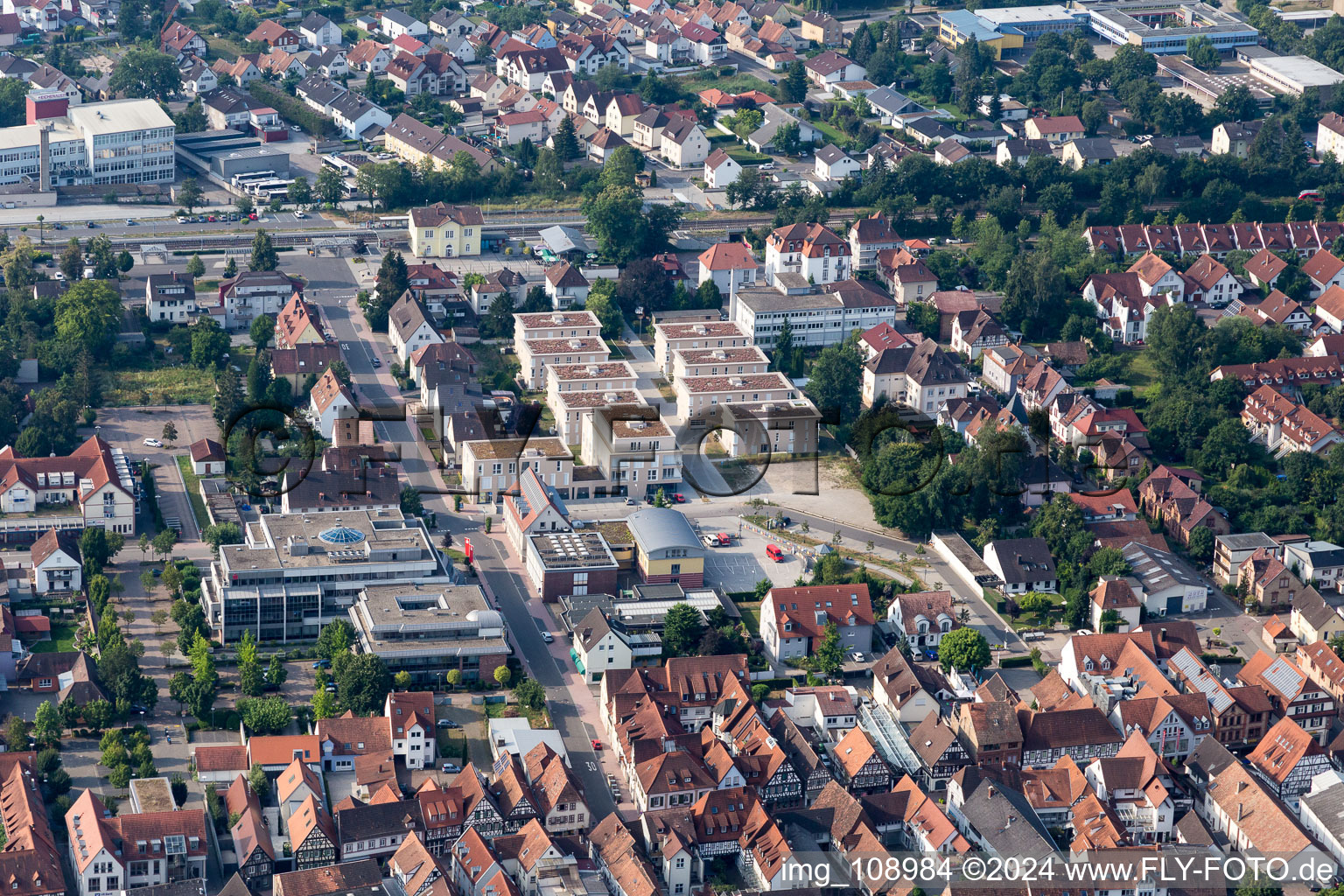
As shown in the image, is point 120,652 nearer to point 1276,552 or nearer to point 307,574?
point 307,574

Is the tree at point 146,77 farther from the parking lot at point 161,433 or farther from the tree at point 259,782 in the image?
the tree at point 259,782

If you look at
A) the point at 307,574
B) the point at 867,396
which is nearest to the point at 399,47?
the point at 867,396

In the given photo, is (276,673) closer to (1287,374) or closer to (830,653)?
(830,653)

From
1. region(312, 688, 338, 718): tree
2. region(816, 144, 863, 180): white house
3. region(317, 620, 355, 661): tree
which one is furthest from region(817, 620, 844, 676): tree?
region(816, 144, 863, 180): white house

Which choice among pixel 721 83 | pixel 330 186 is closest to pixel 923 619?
pixel 330 186

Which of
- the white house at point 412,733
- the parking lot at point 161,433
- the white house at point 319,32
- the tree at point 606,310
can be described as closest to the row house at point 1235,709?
the white house at point 412,733

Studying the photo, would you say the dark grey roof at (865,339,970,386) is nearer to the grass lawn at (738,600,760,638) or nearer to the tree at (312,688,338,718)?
the grass lawn at (738,600,760,638)
